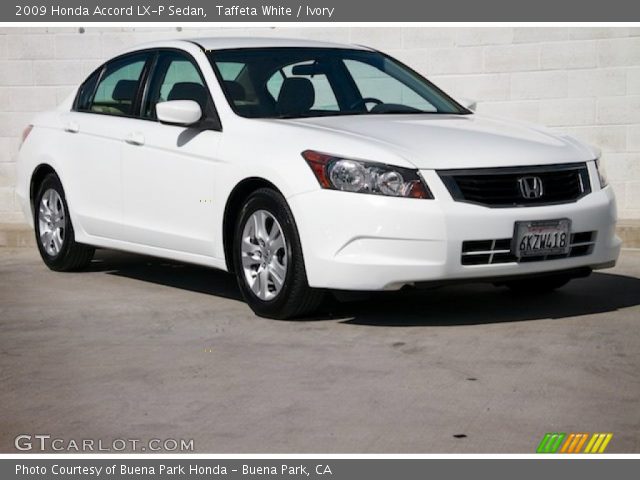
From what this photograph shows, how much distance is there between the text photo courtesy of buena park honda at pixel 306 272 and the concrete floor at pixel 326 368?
20 millimetres

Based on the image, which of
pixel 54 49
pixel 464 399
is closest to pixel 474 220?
pixel 464 399

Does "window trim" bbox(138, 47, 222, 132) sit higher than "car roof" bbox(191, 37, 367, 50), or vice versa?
"car roof" bbox(191, 37, 367, 50)

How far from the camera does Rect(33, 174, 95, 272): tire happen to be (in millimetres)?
9945

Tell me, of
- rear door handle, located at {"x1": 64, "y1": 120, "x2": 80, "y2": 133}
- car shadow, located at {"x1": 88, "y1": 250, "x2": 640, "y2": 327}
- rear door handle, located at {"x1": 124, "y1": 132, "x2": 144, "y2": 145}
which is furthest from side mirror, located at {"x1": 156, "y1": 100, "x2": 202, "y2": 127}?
rear door handle, located at {"x1": 64, "y1": 120, "x2": 80, "y2": 133}

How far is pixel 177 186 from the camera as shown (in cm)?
852

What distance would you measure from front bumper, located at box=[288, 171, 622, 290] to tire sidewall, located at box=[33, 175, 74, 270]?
2801 millimetres

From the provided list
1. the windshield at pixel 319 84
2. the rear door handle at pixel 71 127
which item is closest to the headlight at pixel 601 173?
the windshield at pixel 319 84

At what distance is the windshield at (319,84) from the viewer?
8438mm

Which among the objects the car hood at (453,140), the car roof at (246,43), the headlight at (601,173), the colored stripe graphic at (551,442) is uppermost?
the car roof at (246,43)

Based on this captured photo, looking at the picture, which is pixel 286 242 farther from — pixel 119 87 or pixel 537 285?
pixel 119 87

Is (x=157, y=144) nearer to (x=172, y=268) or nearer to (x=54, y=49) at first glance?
(x=172, y=268)

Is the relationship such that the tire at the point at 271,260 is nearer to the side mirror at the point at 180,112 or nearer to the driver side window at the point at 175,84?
the side mirror at the point at 180,112

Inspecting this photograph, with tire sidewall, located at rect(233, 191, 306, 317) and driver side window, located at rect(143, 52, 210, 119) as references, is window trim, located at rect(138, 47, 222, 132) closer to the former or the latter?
driver side window, located at rect(143, 52, 210, 119)

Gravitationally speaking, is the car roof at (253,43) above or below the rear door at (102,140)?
above
